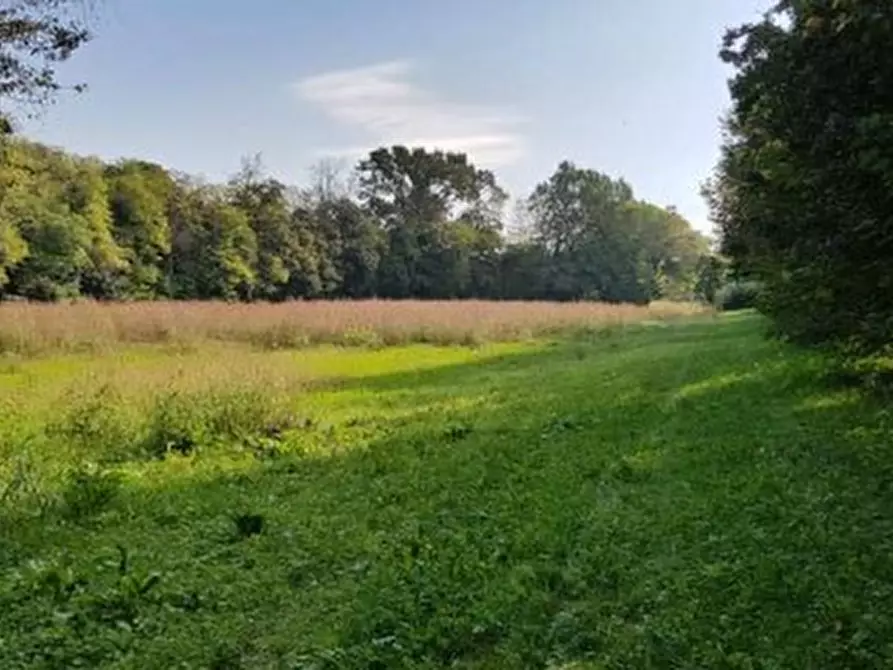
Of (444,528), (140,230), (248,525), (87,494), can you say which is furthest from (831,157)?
(140,230)

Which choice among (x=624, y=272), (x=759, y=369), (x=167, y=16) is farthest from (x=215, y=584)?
(x=624, y=272)

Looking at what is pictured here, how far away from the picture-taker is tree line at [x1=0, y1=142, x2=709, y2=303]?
1527 inches

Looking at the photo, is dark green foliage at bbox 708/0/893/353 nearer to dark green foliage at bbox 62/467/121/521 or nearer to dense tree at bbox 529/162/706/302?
dark green foliage at bbox 62/467/121/521

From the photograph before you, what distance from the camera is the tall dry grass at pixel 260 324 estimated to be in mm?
21969

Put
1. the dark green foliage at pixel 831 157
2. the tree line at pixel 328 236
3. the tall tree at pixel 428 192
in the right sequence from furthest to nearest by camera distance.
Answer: the tall tree at pixel 428 192, the tree line at pixel 328 236, the dark green foliage at pixel 831 157

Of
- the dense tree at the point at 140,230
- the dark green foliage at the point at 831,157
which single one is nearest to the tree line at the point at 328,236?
the dense tree at the point at 140,230

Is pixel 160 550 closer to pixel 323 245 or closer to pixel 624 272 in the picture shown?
pixel 323 245

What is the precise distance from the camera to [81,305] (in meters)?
25.1

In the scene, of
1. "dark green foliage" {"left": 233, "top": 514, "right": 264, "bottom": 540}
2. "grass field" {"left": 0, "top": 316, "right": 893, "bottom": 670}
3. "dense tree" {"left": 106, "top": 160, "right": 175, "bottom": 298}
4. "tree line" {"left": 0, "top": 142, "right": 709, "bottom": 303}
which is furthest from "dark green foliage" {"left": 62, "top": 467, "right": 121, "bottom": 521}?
"dense tree" {"left": 106, "top": 160, "right": 175, "bottom": 298}

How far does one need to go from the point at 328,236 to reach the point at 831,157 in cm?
5325

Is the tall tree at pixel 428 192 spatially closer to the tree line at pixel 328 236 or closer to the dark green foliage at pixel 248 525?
the tree line at pixel 328 236

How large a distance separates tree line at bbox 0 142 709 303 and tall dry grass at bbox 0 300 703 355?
3898 mm

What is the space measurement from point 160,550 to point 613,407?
294 inches

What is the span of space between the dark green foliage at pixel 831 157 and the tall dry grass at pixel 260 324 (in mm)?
17170
